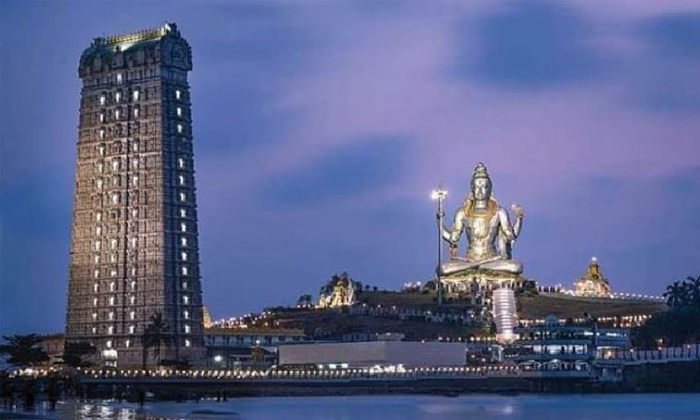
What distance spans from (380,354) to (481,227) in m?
49.4

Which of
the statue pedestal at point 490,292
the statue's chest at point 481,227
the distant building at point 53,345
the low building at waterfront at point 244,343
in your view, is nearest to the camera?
the low building at waterfront at point 244,343

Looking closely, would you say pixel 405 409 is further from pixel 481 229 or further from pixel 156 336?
pixel 481 229

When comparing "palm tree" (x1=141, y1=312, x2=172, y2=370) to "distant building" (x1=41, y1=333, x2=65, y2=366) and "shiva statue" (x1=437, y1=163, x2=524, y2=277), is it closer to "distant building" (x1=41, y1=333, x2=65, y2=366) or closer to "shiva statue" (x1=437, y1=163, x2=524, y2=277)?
"distant building" (x1=41, y1=333, x2=65, y2=366)

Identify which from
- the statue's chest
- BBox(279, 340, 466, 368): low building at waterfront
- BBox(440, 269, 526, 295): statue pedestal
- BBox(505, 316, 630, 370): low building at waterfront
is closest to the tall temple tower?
BBox(279, 340, 466, 368): low building at waterfront

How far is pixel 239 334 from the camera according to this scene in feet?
493

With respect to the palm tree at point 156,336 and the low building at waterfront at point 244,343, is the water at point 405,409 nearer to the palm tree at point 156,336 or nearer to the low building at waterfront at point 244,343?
the palm tree at point 156,336

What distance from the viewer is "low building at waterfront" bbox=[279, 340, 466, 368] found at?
134 m

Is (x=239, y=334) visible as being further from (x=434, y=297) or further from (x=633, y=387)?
(x=633, y=387)

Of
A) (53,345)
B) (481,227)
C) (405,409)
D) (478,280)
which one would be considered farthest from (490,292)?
(405,409)

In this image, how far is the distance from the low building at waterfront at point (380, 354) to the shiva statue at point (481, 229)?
39950 mm

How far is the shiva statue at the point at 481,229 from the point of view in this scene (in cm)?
17862

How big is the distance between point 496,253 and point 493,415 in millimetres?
84941

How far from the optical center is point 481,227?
18000 centimetres

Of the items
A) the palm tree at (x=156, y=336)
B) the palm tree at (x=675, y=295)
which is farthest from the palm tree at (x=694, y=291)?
the palm tree at (x=156, y=336)
